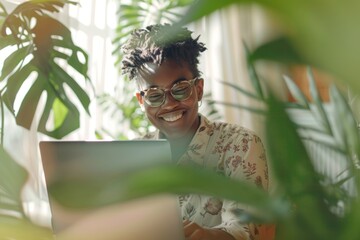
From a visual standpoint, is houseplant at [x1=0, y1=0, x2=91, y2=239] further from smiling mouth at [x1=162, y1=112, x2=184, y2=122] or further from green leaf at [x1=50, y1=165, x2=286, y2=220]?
green leaf at [x1=50, y1=165, x2=286, y2=220]

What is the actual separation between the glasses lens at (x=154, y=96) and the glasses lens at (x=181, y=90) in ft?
0.13

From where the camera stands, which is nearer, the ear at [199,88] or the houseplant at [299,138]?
the houseplant at [299,138]

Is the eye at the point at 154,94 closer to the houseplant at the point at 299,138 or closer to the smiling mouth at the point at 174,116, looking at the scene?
the smiling mouth at the point at 174,116

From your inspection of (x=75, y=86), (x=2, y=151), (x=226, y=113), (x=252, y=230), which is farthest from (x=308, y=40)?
(x=226, y=113)

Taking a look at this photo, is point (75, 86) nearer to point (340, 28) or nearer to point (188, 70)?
point (188, 70)

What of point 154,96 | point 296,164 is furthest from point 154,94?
point 296,164

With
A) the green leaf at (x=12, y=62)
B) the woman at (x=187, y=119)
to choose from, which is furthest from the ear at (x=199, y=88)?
the green leaf at (x=12, y=62)

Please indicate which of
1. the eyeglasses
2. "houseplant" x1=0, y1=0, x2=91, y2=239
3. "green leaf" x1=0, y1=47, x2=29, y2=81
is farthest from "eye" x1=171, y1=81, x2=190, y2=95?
"green leaf" x1=0, y1=47, x2=29, y2=81

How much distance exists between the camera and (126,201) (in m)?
0.23

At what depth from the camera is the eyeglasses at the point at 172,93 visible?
173 centimetres

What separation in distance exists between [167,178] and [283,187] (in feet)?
0.32

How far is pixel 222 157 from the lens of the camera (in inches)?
68.9

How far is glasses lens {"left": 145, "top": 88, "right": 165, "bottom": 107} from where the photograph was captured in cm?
174

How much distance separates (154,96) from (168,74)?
79 mm
